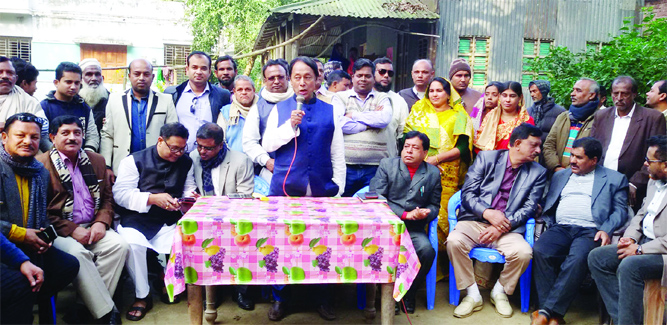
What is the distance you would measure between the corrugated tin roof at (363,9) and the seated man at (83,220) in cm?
623

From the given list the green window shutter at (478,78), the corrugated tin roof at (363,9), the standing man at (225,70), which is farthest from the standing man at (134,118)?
the green window shutter at (478,78)

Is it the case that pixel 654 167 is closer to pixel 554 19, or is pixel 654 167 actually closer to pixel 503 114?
A: pixel 503 114

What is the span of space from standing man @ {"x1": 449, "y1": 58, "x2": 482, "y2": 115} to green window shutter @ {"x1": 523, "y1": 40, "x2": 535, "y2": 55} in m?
6.24

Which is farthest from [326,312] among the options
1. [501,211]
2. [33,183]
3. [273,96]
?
[33,183]

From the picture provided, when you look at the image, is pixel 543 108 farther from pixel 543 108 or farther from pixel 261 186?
pixel 261 186

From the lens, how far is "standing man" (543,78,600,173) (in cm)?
507

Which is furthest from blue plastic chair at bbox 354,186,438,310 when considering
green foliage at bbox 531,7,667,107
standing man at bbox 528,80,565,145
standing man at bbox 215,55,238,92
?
green foliage at bbox 531,7,667,107

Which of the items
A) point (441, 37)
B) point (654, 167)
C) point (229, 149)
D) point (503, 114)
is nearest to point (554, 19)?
point (441, 37)

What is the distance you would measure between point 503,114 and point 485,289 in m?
1.63

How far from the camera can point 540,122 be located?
5.80 metres

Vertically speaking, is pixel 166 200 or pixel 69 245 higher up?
pixel 166 200

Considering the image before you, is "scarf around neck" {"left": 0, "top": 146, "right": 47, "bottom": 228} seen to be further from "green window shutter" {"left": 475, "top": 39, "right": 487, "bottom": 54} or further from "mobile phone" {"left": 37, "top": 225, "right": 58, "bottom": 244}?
"green window shutter" {"left": 475, "top": 39, "right": 487, "bottom": 54}

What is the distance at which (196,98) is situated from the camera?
202 inches

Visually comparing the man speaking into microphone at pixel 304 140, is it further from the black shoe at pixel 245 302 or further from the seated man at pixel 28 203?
the seated man at pixel 28 203
